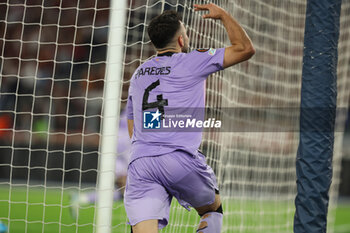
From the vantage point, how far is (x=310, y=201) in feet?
10.1

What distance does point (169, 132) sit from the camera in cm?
287

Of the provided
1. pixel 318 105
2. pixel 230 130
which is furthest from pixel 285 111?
pixel 318 105

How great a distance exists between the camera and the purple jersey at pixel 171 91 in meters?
2.86

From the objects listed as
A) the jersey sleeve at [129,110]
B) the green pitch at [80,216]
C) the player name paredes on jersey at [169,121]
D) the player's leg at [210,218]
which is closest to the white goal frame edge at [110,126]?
the green pitch at [80,216]

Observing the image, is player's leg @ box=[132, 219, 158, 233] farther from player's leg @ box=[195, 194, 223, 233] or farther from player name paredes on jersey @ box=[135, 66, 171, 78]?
player name paredes on jersey @ box=[135, 66, 171, 78]

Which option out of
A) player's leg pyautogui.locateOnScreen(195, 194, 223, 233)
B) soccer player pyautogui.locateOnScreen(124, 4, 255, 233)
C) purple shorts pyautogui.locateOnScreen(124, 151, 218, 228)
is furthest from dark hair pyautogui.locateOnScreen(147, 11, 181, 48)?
player's leg pyautogui.locateOnScreen(195, 194, 223, 233)

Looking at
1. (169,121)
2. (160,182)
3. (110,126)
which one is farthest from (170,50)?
(110,126)

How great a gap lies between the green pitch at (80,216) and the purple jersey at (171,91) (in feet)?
5.48

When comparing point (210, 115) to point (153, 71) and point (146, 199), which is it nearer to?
point (153, 71)

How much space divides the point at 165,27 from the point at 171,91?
1.11ft

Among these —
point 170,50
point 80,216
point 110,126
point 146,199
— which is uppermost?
point 170,50

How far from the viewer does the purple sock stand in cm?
A: 309

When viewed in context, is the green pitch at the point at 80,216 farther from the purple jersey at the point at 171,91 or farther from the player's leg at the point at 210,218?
the purple jersey at the point at 171,91

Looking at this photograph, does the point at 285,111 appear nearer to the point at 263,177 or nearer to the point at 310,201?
the point at 263,177
